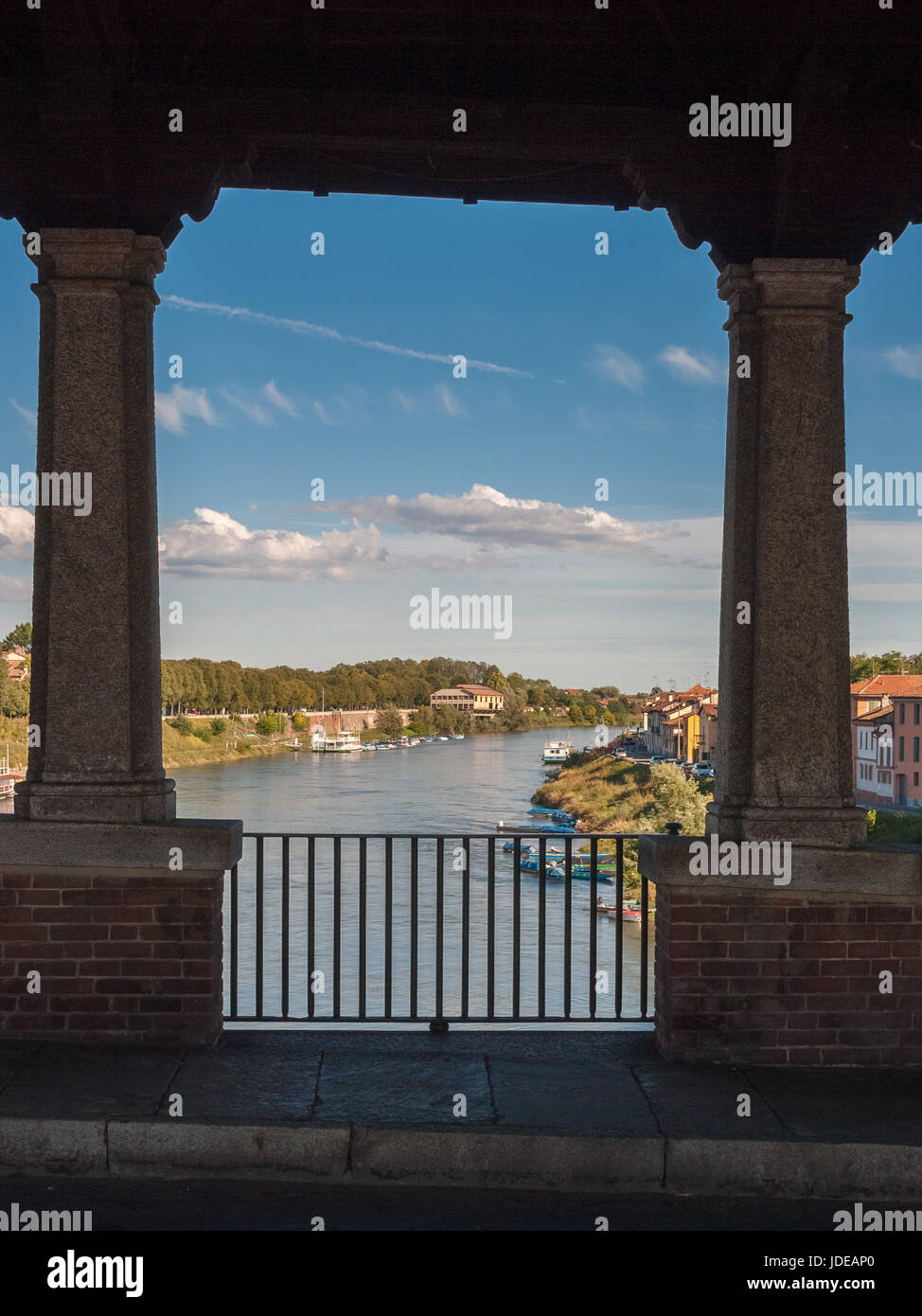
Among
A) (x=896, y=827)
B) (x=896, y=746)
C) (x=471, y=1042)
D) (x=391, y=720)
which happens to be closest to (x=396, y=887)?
(x=391, y=720)

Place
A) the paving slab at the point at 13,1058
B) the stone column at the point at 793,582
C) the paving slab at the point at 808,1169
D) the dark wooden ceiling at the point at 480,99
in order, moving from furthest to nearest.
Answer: the stone column at the point at 793,582, the dark wooden ceiling at the point at 480,99, the paving slab at the point at 13,1058, the paving slab at the point at 808,1169

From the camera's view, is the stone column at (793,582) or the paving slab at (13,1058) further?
the stone column at (793,582)

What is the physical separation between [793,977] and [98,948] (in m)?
3.36

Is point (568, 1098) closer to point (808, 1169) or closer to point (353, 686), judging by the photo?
point (808, 1169)

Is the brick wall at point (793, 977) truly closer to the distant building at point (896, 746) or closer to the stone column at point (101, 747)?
the stone column at point (101, 747)

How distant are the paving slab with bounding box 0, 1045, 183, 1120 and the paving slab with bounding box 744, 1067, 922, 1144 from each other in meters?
2.66

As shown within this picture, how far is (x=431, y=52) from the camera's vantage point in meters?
5.58

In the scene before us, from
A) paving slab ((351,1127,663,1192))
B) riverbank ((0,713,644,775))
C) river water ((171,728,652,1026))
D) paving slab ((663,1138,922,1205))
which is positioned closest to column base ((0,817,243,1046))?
paving slab ((351,1127,663,1192))

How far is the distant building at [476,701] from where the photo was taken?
3152 centimetres

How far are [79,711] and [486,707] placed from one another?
86.4ft

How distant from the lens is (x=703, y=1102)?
16.2 ft

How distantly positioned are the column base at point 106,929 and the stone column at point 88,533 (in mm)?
251
